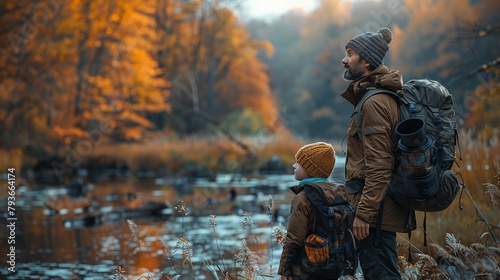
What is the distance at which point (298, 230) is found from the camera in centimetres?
394

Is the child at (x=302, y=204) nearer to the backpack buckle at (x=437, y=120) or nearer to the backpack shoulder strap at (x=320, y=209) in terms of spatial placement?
the backpack shoulder strap at (x=320, y=209)

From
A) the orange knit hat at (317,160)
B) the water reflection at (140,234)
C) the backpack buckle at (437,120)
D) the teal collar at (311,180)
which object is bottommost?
the water reflection at (140,234)

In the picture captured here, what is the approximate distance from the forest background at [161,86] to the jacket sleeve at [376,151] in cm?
291

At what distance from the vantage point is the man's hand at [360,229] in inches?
154

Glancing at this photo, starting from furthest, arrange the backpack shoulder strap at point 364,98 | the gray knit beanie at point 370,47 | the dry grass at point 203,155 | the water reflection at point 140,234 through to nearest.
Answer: the dry grass at point 203,155 < the water reflection at point 140,234 < the gray knit beanie at point 370,47 < the backpack shoulder strap at point 364,98

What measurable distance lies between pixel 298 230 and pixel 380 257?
53 centimetres

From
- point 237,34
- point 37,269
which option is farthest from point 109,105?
point 37,269

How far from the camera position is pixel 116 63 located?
101 feet

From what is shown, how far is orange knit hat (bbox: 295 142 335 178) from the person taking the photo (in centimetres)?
410

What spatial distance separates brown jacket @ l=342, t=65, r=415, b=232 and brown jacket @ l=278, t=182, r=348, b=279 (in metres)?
0.21

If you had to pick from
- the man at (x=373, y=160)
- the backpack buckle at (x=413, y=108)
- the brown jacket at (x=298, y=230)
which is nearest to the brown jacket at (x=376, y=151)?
the man at (x=373, y=160)

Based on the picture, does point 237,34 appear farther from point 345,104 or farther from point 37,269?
point 37,269

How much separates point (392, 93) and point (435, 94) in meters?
0.24

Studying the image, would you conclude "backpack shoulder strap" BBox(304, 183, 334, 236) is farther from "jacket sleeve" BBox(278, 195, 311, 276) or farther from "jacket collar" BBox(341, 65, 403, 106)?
"jacket collar" BBox(341, 65, 403, 106)
